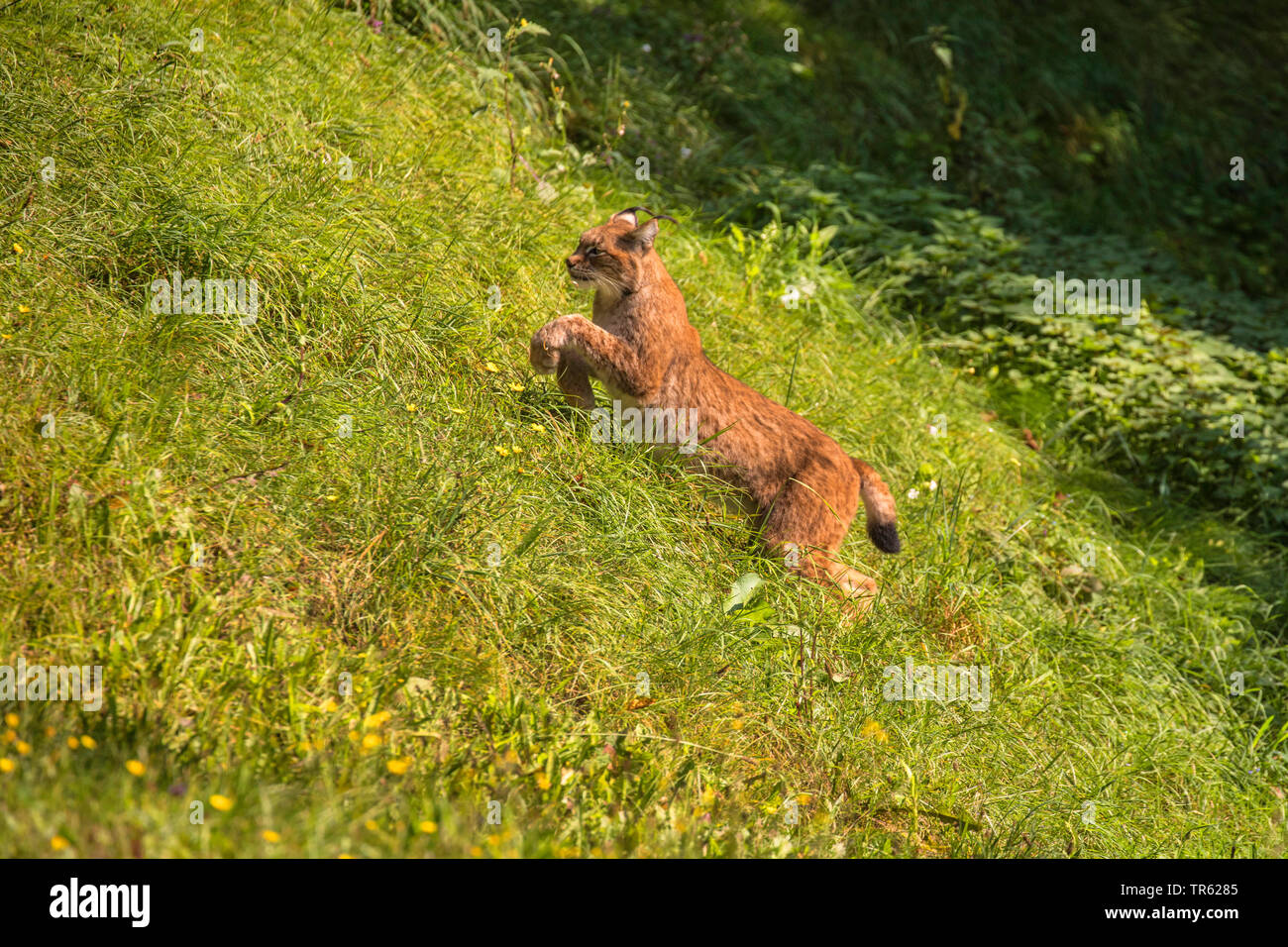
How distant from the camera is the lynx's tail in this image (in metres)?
4.93

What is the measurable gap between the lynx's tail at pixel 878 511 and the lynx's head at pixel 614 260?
53.2 inches

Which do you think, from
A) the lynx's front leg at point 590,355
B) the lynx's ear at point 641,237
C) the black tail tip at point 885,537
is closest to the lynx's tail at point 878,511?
the black tail tip at point 885,537

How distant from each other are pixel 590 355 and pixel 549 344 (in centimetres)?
19

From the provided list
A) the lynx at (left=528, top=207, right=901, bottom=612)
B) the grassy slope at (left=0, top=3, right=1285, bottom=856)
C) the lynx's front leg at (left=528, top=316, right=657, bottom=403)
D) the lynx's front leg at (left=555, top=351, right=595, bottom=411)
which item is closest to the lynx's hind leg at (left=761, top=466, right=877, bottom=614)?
the lynx at (left=528, top=207, right=901, bottom=612)

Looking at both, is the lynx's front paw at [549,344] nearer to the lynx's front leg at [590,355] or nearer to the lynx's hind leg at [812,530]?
the lynx's front leg at [590,355]

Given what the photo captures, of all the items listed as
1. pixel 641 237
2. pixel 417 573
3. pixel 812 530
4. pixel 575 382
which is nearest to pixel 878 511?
pixel 812 530

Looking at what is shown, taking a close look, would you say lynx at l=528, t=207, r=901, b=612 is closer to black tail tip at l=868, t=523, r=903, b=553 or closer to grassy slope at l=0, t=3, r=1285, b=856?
black tail tip at l=868, t=523, r=903, b=553

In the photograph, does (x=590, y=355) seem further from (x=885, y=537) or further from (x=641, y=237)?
(x=885, y=537)

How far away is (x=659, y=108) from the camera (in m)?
8.84

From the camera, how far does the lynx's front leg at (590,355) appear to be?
4.66 metres

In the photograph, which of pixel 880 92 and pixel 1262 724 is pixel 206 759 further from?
pixel 880 92

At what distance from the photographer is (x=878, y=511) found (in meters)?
5.03
